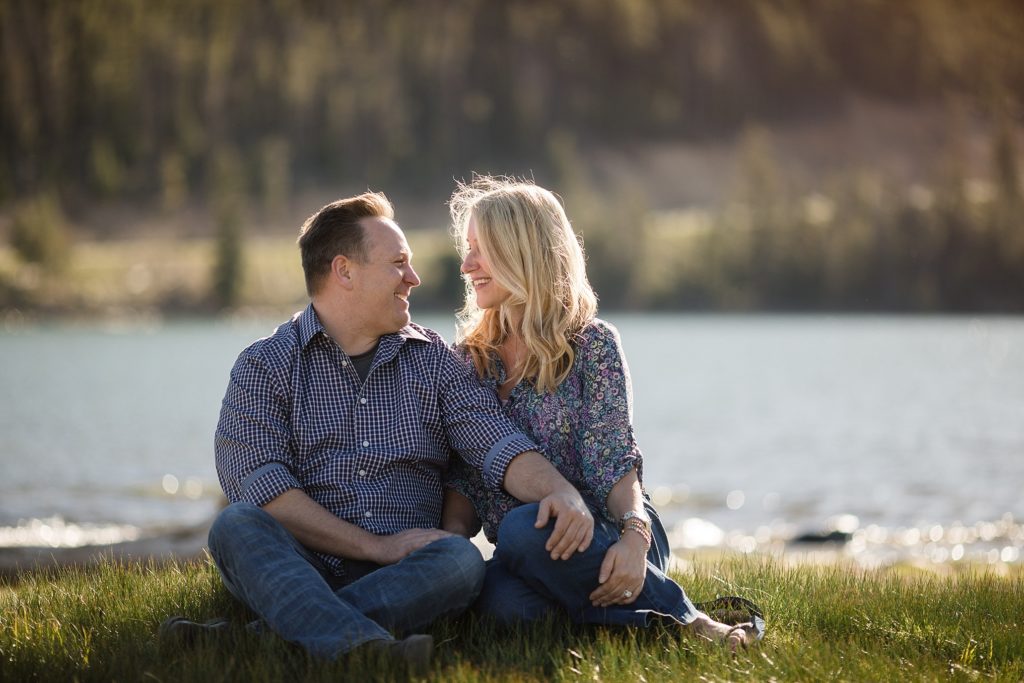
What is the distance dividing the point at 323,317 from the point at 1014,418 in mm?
36664

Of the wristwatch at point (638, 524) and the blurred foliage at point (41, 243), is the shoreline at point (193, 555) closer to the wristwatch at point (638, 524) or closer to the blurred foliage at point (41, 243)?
the wristwatch at point (638, 524)

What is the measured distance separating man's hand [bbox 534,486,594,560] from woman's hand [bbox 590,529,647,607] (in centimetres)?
13

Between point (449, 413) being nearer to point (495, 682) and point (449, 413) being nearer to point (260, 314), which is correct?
point (495, 682)

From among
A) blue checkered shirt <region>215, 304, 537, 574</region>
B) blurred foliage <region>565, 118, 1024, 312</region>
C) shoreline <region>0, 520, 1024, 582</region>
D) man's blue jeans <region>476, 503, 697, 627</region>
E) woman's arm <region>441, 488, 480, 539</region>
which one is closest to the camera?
man's blue jeans <region>476, 503, 697, 627</region>

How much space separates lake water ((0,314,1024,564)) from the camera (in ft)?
64.2

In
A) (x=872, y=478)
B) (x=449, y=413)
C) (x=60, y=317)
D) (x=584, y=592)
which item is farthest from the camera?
(x=60, y=317)

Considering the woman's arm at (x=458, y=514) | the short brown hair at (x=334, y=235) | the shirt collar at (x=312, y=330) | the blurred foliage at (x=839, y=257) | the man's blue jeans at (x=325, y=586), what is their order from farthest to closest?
the blurred foliage at (x=839, y=257), the woman's arm at (x=458, y=514), the short brown hair at (x=334, y=235), the shirt collar at (x=312, y=330), the man's blue jeans at (x=325, y=586)

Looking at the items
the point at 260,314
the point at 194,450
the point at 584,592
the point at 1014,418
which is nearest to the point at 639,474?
the point at 584,592

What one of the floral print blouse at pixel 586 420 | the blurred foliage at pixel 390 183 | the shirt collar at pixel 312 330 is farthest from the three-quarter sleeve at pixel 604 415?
the blurred foliage at pixel 390 183

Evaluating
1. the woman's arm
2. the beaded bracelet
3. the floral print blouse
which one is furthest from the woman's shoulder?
the woman's arm

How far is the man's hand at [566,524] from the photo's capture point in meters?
5.58

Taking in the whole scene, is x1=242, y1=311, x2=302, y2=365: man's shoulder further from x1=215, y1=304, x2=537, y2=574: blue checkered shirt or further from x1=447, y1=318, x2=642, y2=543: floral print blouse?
x1=447, y1=318, x2=642, y2=543: floral print blouse

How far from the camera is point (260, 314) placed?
110m

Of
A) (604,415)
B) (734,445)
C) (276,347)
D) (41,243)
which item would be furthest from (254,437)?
(41,243)
